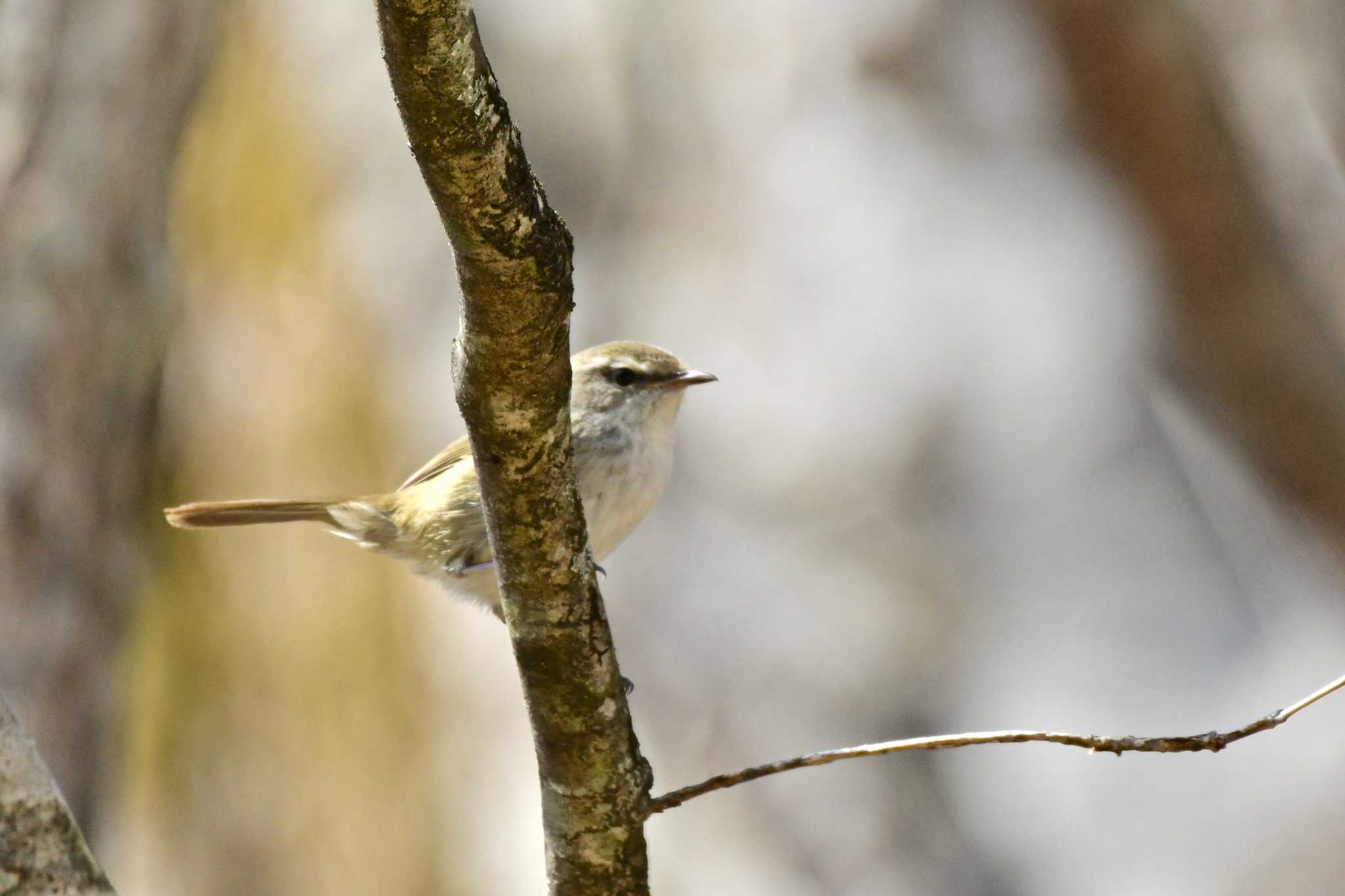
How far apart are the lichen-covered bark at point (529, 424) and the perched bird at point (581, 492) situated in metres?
1.02

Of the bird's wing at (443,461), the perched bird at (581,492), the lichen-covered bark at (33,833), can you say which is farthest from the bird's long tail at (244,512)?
the lichen-covered bark at (33,833)

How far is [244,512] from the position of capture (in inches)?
119

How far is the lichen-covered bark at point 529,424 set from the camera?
1138 millimetres

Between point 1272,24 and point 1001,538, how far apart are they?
1.65 meters

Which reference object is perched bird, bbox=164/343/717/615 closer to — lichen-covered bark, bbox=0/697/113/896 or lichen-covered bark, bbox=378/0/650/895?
lichen-covered bark, bbox=378/0/650/895

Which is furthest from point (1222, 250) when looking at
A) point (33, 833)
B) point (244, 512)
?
point (33, 833)

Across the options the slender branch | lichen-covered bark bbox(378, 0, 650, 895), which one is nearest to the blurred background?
lichen-covered bark bbox(378, 0, 650, 895)

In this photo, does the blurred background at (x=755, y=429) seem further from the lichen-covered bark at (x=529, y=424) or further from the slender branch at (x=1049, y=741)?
the slender branch at (x=1049, y=741)

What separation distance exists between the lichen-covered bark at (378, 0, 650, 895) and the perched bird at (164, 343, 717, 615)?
3.35 feet

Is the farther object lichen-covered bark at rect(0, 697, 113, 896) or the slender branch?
the slender branch

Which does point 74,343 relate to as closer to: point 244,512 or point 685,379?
point 244,512

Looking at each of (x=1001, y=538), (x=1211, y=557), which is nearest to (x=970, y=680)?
(x=1001, y=538)

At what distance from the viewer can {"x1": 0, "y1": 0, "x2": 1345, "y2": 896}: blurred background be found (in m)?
3.65

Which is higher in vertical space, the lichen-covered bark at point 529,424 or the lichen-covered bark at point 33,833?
the lichen-covered bark at point 529,424
